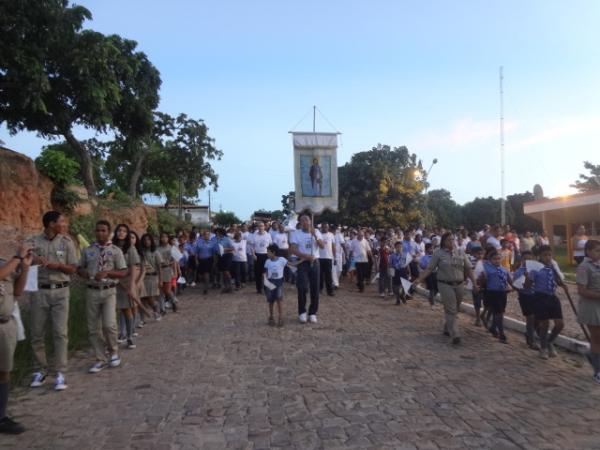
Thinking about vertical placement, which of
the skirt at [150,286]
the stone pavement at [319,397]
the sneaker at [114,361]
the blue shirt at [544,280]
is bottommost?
the stone pavement at [319,397]

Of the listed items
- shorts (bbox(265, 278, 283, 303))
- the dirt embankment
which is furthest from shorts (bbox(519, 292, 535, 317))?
the dirt embankment

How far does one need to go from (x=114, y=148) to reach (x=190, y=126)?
4479 millimetres

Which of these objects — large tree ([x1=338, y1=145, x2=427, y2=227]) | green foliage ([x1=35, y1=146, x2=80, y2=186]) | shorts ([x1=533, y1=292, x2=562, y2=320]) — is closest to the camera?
shorts ([x1=533, y1=292, x2=562, y2=320])

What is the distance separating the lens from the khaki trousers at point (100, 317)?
6547 millimetres

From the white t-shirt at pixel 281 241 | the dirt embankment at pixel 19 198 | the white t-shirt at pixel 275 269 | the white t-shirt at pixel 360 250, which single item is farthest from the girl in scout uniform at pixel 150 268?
the white t-shirt at pixel 360 250

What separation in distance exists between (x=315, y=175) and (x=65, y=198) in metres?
8.56

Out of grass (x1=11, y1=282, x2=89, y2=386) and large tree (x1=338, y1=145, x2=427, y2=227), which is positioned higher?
large tree (x1=338, y1=145, x2=427, y2=227)

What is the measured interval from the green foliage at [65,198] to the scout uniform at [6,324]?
12.6 m

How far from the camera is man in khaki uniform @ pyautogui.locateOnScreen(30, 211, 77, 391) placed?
19.3ft

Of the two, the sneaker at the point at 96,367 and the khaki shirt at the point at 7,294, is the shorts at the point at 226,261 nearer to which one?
the sneaker at the point at 96,367

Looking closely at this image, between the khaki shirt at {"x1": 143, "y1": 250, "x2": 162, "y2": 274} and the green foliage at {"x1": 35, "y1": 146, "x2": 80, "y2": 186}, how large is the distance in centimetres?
855

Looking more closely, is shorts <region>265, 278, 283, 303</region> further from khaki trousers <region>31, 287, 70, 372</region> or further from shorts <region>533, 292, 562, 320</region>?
shorts <region>533, 292, 562, 320</region>

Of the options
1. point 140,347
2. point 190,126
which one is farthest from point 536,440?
point 190,126

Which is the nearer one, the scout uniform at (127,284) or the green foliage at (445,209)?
the scout uniform at (127,284)
